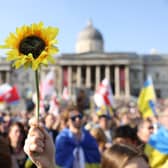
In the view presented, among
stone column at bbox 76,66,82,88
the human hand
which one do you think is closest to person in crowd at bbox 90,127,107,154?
the human hand

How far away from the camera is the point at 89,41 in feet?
208

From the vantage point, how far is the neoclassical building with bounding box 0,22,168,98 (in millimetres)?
53625

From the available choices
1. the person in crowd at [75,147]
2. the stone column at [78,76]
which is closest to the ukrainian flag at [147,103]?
the person in crowd at [75,147]

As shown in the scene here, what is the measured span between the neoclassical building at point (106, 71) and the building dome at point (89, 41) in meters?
6.02

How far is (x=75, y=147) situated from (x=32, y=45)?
133 inches

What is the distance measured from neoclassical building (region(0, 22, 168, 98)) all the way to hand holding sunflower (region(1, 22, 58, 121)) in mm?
48402

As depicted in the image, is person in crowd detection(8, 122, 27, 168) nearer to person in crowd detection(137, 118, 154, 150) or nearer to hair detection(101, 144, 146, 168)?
person in crowd detection(137, 118, 154, 150)

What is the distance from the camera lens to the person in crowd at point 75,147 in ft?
15.2

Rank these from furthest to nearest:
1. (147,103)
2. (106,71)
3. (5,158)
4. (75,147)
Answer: (106,71) → (147,103) → (75,147) → (5,158)

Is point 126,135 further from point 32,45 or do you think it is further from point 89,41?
point 89,41

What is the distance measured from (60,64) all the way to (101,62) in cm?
723

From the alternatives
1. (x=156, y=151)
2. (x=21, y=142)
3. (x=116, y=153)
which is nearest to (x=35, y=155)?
(x=116, y=153)

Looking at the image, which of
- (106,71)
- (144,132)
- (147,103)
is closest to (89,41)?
(106,71)

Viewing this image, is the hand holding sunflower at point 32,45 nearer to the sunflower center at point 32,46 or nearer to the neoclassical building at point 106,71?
the sunflower center at point 32,46
